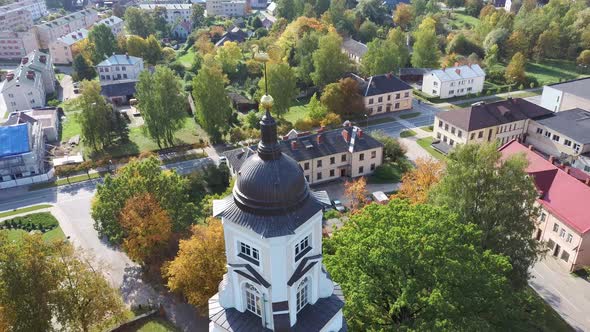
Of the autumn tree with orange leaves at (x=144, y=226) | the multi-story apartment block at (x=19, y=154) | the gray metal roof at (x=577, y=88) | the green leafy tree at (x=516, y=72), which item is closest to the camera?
the autumn tree with orange leaves at (x=144, y=226)

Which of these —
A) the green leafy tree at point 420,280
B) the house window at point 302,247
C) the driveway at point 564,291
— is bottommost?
the driveway at point 564,291

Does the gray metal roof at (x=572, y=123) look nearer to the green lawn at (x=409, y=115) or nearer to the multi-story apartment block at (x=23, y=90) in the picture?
the green lawn at (x=409, y=115)

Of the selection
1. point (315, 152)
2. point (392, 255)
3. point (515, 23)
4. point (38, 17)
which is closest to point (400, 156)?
point (315, 152)

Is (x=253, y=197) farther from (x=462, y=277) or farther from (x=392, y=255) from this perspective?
(x=462, y=277)

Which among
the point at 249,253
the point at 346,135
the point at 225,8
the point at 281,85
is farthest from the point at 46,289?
the point at 225,8

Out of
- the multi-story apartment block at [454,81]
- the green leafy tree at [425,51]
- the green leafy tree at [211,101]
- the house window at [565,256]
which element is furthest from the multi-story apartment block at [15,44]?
the house window at [565,256]

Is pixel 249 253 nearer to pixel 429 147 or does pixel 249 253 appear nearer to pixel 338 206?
pixel 338 206
